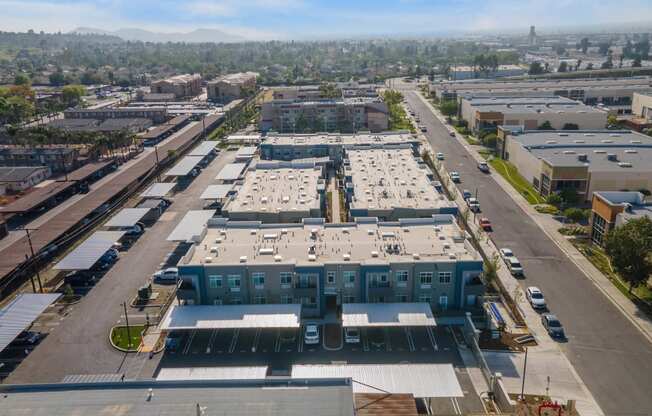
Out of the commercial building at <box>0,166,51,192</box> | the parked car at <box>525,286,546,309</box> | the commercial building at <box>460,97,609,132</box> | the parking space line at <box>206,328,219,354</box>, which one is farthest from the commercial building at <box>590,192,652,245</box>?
the commercial building at <box>0,166,51,192</box>

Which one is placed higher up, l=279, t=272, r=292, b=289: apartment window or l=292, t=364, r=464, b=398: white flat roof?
l=279, t=272, r=292, b=289: apartment window

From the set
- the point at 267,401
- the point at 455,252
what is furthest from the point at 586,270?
the point at 267,401

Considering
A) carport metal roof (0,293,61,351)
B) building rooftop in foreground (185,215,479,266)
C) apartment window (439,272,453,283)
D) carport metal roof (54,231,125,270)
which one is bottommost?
carport metal roof (0,293,61,351)

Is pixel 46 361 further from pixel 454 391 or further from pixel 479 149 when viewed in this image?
pixel 479 149

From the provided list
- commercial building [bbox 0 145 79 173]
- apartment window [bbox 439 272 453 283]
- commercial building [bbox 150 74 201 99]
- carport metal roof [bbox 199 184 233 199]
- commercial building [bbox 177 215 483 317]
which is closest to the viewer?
commercial building [bbox 177 215 483 317]

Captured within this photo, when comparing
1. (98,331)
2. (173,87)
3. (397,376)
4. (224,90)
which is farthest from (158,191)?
(173,87)

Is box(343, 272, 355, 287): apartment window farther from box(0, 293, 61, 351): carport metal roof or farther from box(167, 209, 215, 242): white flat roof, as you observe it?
box(0, 293, 61, 351): carport metal roof

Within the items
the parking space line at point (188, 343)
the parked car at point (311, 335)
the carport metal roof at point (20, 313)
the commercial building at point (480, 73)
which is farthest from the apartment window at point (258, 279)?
the commercial building at point (480, 73)

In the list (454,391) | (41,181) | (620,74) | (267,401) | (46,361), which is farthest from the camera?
(620,74)
